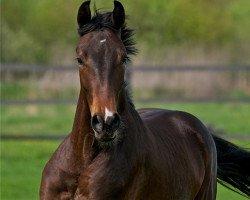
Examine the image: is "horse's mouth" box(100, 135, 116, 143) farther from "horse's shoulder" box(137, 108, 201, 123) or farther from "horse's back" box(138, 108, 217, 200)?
"horse's shoulder" box(137, 108, 201, 123)

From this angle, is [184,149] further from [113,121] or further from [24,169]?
[24,169]

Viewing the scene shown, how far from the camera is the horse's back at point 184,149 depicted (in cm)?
530

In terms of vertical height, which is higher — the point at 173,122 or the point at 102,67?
the point at 102,67

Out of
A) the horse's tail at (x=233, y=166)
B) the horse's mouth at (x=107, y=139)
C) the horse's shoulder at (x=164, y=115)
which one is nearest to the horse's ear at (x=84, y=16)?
the horse's mouth at (x=107, y=139)

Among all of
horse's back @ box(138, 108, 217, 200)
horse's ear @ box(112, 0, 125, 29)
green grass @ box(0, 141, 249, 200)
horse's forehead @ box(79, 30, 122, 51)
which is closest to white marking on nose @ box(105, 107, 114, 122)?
horse's forehead @ box(79, 30, 122, 51)

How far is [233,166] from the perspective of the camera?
690 cm

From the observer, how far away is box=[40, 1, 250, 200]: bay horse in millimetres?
4289

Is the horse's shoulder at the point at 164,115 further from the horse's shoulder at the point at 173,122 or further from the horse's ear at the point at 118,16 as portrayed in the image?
the horse's ear at the point at 118,16

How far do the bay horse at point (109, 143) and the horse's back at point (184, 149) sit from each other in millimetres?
17

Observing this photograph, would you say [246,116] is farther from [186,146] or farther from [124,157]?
[124,157]

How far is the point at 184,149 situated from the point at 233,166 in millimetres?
1308

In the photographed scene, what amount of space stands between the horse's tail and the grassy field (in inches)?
113

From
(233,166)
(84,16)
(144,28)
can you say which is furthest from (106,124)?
(144,28)

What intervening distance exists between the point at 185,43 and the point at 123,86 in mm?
17172
